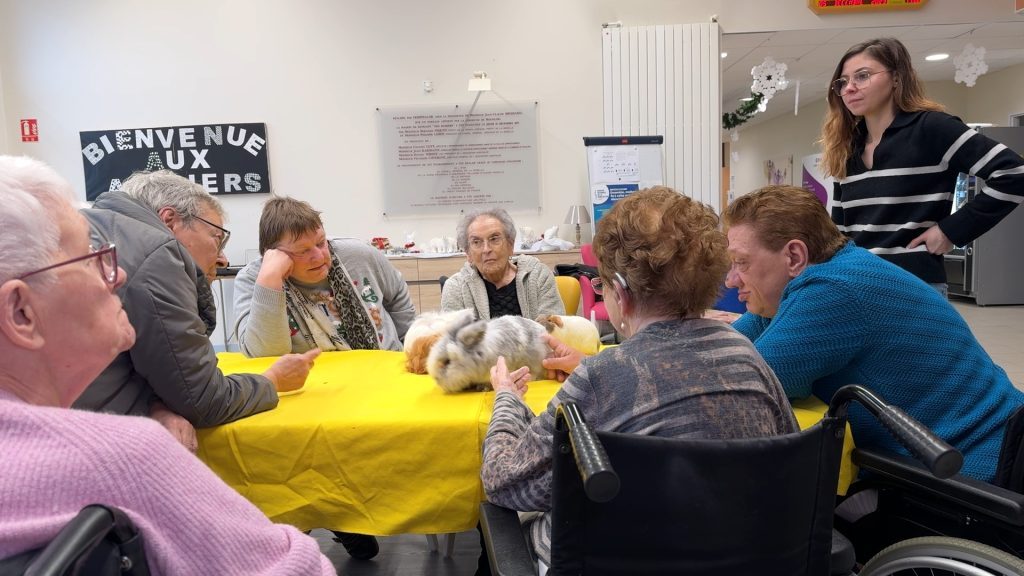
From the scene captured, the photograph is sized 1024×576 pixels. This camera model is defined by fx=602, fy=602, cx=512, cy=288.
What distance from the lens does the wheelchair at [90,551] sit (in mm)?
500

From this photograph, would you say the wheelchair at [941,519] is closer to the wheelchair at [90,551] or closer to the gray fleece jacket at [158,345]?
the wheelchair at [90,551]

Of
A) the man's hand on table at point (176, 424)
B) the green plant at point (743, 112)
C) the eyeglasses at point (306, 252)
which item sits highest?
the green plant at point (743, 112)

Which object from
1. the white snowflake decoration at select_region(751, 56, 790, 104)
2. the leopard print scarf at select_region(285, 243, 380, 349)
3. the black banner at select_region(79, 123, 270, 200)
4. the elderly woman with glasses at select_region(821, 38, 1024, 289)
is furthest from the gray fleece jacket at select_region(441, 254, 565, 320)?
the white snowflake decoration at select_region(751, 56, 790, 104)

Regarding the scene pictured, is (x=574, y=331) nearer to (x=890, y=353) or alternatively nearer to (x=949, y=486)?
(x=890, y=353)

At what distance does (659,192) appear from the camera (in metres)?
1.07

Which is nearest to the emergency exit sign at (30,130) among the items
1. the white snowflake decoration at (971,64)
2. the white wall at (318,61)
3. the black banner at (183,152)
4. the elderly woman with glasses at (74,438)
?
the white wall at (318,61)

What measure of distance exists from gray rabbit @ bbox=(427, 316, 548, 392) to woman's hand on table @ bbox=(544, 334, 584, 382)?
3cm

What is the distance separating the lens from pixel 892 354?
4.22 ft

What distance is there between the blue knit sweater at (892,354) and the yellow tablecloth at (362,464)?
0.44 ft

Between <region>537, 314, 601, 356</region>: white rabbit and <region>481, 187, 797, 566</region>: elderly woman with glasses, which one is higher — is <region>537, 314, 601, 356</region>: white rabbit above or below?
below

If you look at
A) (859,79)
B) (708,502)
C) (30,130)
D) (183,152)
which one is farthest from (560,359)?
(30,130)

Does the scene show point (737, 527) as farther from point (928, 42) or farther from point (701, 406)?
point (928, 42)

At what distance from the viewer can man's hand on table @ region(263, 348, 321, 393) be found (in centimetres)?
158

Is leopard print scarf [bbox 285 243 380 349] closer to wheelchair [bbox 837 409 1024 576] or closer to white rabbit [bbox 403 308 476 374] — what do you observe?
white rabbit [bbox 403 308 476 374]
